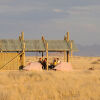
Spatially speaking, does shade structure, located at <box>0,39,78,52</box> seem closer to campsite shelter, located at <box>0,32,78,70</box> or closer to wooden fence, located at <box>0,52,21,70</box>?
campsite shelter, located at <box>0,32,78,70</box>

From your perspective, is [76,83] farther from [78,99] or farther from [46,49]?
[46,49]

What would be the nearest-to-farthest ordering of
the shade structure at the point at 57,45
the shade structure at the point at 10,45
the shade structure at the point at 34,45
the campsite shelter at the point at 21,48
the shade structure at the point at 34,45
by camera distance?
1. the campsite shelter at the point at 21,48
2. the shade structure at the point at 10,45
3. the shade structure at the point at 34,45
4. the shade structure at the point at 34,45
5. the shade structure at the point at 57,45

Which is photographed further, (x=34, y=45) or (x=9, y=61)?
(x=34, y=45)

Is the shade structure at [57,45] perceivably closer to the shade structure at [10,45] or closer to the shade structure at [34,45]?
the shade structure at [34,45]

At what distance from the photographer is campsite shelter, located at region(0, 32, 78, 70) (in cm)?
3002

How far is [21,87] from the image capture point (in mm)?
17719

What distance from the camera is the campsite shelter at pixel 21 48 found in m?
30.0

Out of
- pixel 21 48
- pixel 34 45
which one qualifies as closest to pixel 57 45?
pixel 34 45

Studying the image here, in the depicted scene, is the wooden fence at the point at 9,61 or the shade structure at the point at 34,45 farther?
the shade structure at the point at 34,45

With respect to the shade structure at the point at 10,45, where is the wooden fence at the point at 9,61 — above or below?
below

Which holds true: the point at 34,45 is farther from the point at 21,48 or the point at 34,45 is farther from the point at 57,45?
the point at 57,45

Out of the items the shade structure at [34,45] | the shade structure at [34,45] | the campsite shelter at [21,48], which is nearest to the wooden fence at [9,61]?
the campsite shelter at [21,48]

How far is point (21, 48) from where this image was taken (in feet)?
101

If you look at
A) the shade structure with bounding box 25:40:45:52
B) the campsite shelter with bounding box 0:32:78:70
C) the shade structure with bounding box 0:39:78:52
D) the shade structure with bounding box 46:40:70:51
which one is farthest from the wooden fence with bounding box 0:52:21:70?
the shade structure with bounding box 46:40:70:51
